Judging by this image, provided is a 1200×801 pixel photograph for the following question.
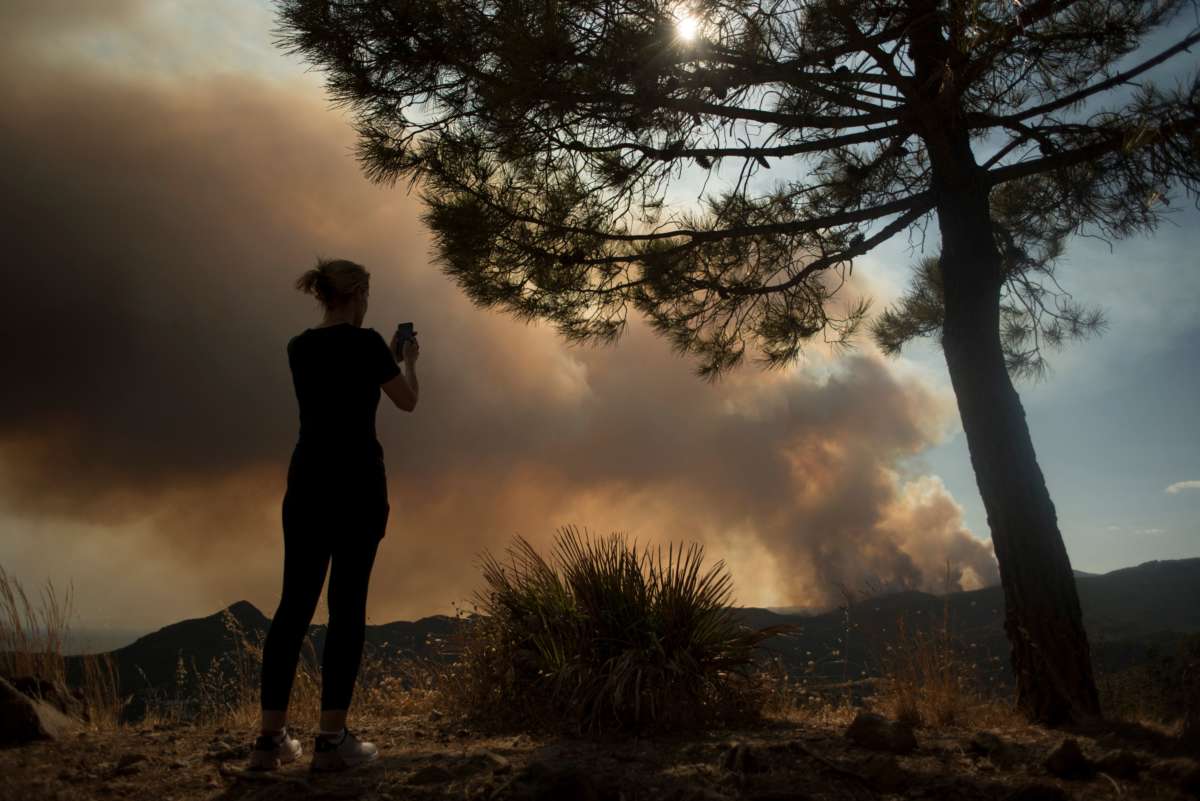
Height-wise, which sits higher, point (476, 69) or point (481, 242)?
point (476, 69)

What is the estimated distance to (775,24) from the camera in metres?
4.81

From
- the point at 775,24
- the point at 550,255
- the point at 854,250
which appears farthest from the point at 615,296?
the point at 775,24

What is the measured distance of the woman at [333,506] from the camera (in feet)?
11.2

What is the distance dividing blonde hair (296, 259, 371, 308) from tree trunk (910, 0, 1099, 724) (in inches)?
139

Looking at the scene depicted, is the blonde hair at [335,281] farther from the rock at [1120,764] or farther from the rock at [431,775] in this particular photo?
the rock at [1120,764]

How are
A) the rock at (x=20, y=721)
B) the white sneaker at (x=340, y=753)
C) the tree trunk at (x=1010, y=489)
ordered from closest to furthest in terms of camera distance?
1. the white sneaker at (x=340, y=753)
2. the rock at (x=20, y=721)
3. the tree trunk at (x=1010, y=489)

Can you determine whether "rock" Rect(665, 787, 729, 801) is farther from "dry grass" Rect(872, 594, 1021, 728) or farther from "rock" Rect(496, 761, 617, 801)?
"dry grass" Rect(872, 594, 1021, 728)

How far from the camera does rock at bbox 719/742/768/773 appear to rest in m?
3.54

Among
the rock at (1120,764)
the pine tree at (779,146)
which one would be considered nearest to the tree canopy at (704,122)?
the pine tree at (779,146)

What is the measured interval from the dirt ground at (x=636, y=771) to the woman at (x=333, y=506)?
13.3 inches

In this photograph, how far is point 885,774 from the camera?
3.44 m

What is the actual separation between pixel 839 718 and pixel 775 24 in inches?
170

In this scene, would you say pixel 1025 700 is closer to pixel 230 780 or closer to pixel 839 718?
pixel 839 718

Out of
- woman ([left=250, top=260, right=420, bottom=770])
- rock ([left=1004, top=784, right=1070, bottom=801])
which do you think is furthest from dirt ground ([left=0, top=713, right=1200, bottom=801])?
woman ([left=250, top=260, right=420, bottom=770])
